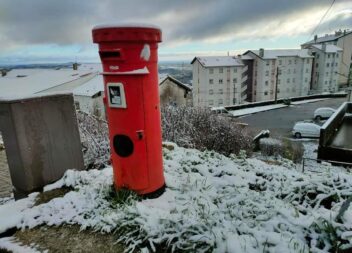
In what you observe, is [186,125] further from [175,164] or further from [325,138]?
[175,164]

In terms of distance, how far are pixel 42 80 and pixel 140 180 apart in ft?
91.0

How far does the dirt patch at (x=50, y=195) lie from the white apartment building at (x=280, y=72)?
1903 inches

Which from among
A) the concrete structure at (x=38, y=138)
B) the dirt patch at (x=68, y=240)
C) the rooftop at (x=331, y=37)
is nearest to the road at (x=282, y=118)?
the concrete structure at (x=38, y=138)

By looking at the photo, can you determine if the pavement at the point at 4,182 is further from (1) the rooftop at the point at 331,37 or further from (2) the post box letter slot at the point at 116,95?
(1) the rooftop at the point at 331,37

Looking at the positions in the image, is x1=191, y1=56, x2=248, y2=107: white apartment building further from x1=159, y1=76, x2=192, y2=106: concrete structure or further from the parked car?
the parked car

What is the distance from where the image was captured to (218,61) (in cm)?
4638

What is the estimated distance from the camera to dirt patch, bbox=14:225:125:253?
8.25 feet

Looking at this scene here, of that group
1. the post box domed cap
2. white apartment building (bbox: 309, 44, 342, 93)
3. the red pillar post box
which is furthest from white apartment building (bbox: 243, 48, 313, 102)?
the post box domed cap

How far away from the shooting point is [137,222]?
270 cm

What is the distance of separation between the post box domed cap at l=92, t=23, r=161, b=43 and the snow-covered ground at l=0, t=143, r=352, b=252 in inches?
72.9

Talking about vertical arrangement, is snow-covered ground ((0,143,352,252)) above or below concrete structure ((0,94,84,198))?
below

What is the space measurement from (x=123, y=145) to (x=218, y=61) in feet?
149

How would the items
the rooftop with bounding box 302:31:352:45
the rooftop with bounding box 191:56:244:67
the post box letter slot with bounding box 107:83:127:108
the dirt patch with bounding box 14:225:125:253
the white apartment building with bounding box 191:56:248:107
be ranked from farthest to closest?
the rooftop with bounding box 302:31:352:45
the white apartment building with bounding box 191:56:248:107
the rooftop with bounding box 191:56:244:67
the post box letter slot with bounding box 107:83:127:108
the dirt patch with bounding box 14:225:125:253

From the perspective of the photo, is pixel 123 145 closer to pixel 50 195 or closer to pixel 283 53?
pixel 50 195
